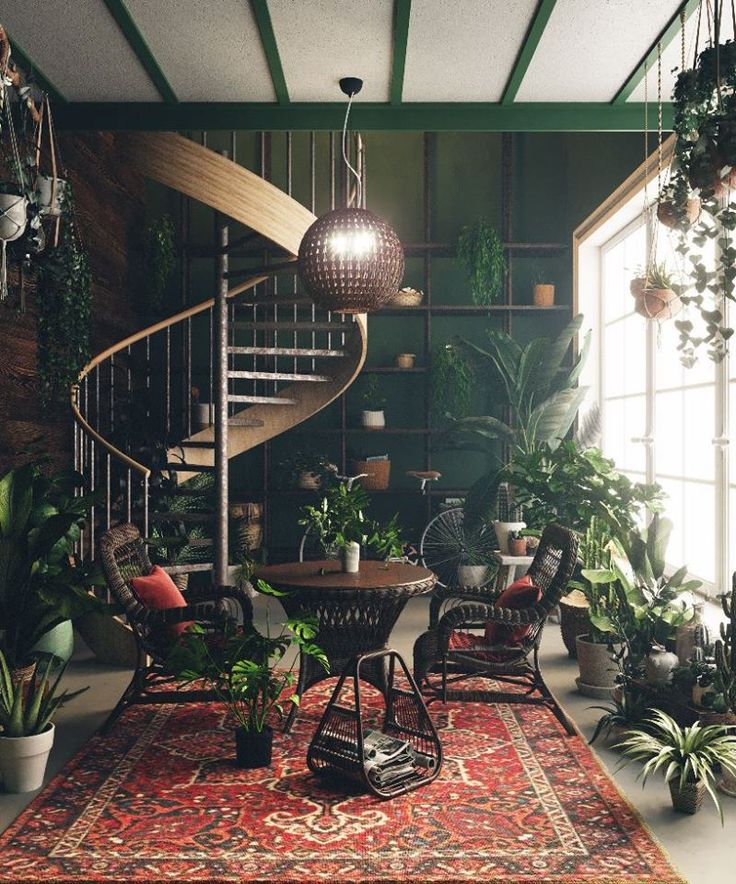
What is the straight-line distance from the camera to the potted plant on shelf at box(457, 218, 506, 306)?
807cm

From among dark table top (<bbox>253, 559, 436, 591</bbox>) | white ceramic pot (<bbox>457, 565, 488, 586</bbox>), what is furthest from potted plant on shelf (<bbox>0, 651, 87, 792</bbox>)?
white ceramic pot (<bbox>457, 565, 488, 586</bbox>)

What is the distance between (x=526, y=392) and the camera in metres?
7.60

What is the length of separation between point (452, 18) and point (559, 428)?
3978mm

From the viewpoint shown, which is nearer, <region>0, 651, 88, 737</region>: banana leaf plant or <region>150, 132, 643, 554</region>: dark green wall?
<region>0, 651, 88, 737</region>: banana leaf plant

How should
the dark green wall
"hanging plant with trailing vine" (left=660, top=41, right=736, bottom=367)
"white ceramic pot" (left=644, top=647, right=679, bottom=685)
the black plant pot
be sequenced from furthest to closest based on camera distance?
the dark green wall < "white ceramic pot" (left=644, top=647, right=679, bottom=685) < the black plant pot < "hanging plant with trailing vine" (left=660, top=41, right=736, bottom=367)

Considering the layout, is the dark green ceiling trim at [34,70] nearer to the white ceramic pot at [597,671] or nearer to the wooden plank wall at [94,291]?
the wooden plank wall at [94,291]

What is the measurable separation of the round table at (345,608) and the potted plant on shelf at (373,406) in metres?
3.90

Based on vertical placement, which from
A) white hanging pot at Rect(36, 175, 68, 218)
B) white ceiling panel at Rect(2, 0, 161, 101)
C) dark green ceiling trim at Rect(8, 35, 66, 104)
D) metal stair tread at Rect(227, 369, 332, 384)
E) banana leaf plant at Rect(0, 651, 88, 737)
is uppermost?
white ceiling panel at Rect(2, 0, 161, 101)

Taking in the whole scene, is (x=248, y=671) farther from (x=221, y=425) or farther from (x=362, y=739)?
(x=221, y=425)

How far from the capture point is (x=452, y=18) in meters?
3.84

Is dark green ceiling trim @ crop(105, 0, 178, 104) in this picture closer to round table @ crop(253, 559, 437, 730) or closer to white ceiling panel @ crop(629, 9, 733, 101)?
white ceiling panel @ crop(629, 9, 733, 101)

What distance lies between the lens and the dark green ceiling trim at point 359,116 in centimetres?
478

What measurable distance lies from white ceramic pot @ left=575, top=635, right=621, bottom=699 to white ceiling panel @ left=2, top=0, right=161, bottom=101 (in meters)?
3.65

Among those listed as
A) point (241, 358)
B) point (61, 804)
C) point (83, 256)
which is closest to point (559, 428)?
point (241, 358)
